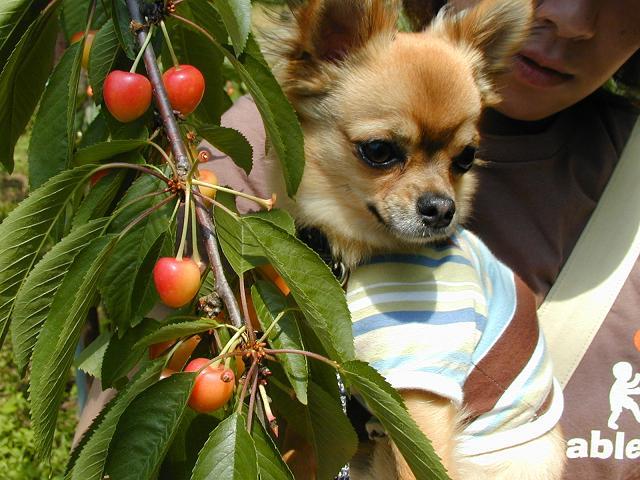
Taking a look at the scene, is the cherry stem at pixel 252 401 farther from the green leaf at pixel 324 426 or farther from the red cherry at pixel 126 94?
the red cherry at pixel 126 94

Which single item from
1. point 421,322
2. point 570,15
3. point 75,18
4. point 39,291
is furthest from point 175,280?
point 570,15

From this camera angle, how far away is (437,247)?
1.75 metres

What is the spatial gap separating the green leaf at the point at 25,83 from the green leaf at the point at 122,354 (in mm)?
366

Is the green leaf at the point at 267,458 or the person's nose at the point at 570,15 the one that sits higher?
the green leaf at the point at 267,458

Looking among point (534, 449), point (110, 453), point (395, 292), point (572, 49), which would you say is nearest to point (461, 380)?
point (395, 292)

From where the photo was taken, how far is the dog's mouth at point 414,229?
165 centimetres

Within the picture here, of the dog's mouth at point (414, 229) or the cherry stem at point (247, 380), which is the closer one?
the cherry stem at point (247, 380)

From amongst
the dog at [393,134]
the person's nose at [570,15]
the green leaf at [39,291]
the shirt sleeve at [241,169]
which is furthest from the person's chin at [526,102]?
the green leaf at [39,291]

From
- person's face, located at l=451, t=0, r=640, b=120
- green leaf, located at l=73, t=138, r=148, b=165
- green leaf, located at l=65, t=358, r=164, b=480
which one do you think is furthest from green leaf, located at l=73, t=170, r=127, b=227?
person's face, located at l=451, t=0, r=640, b=120

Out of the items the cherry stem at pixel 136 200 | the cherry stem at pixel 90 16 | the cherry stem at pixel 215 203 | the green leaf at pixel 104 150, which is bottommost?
the cherry stem at pixel 215 203

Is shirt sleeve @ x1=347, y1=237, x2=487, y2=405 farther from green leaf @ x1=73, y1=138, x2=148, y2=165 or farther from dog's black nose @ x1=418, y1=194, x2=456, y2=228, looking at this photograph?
green leaf @ x1=73, y1=138, x2=148, y2=165

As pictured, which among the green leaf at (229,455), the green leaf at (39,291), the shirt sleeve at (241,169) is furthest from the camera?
the shirt sleeve at (241,169)

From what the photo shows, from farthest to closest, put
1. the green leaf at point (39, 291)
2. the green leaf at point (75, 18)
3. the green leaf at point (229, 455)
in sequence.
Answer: the green leaf at point (75, 18)
the green leaf at point (39, 291)
the green leaf at point (229, 455)

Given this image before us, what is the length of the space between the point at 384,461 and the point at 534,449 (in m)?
0.40
